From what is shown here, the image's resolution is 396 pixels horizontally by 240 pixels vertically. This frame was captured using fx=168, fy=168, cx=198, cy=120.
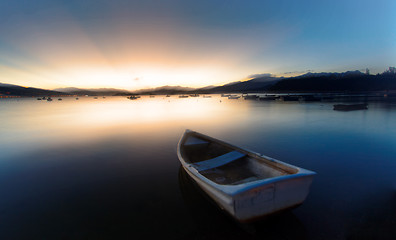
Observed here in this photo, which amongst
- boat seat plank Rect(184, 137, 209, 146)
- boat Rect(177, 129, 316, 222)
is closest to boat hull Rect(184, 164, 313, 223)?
boat Rect(177, 129, 316, 222)

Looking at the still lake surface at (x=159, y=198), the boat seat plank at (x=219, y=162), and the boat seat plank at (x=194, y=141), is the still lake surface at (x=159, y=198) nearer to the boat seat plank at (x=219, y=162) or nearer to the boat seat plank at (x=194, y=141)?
the boat seat plank at (x=219, y=162)

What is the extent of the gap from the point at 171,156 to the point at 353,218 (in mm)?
8683

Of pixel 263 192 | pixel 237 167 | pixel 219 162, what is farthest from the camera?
pixel 219 162

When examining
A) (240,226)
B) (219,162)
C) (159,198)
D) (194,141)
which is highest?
(194,141)

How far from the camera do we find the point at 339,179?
7.39 meters

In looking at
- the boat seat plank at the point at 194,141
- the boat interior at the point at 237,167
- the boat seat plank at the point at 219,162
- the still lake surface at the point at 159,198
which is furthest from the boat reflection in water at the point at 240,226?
the boat seat plank at the point at 194,141

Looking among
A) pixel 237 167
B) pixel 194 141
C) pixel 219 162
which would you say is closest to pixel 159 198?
pixel 219 162

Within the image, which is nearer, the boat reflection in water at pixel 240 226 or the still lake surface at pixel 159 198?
the boat reflection in water at pixel 240 226

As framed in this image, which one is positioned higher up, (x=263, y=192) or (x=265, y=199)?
(x=263, y=192)

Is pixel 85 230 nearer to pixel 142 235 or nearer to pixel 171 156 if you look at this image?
pixel 142 235

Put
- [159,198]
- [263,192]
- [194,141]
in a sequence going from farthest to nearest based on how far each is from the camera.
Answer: [194,141] → [159,198] → [263,192]

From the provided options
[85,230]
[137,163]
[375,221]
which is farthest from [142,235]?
[375,221]

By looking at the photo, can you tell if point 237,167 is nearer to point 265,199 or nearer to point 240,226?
point 240,226

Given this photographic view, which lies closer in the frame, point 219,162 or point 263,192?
point 263,192
